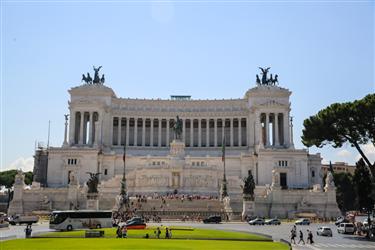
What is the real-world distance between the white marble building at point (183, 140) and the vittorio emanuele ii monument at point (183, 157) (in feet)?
0.67

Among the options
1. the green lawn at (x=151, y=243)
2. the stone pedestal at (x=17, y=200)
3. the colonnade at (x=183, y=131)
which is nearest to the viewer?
the green lawn at (x=151, y=243)

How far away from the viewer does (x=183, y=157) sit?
305 ft

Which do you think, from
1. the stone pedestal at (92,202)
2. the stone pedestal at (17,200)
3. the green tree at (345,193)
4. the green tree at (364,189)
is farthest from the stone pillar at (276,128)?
the green tree at (364,189)

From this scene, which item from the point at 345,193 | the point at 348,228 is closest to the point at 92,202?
the point at 348,228

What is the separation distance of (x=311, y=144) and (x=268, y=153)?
41368mm

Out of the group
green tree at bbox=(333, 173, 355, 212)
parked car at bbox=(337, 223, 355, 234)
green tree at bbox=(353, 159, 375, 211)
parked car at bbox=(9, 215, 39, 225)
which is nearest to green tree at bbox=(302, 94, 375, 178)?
green tree at bbox=(353, 159, 375, 211)

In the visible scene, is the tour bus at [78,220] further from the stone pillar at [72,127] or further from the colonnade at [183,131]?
the colonnade at [183,131]

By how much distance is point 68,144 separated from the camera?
102812 mm

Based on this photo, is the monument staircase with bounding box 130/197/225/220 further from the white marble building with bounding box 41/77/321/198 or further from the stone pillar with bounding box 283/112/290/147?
the stone pillar with bounding box 283/112/290/147

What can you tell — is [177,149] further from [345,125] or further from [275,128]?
[345,125]

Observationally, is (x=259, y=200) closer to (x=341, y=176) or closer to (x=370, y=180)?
(x=370, y=180)

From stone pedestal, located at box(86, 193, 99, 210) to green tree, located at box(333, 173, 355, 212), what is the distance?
5329 centimetres

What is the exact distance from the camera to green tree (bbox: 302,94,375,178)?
47.9 meters

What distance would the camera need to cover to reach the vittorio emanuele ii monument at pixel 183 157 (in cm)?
7144
